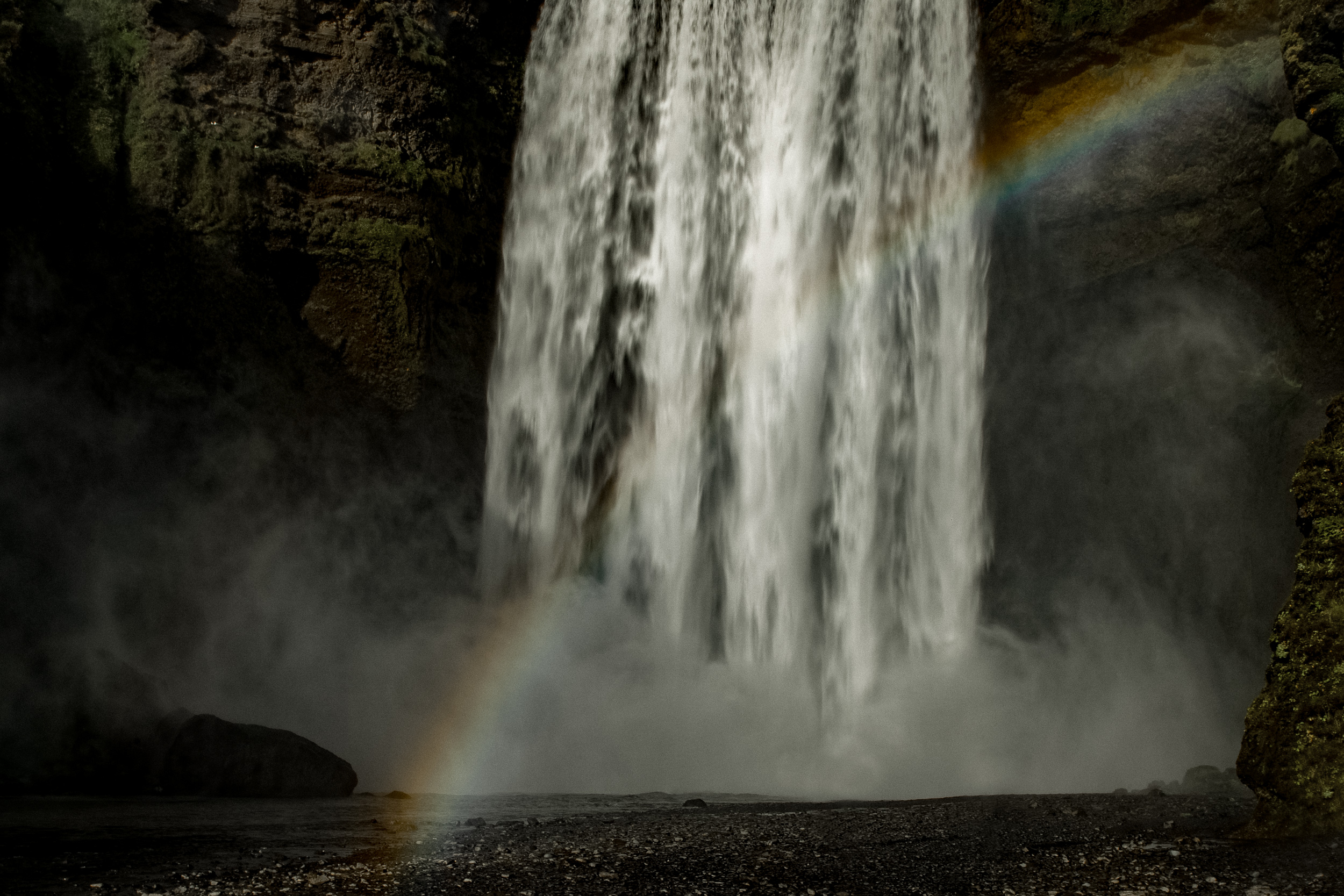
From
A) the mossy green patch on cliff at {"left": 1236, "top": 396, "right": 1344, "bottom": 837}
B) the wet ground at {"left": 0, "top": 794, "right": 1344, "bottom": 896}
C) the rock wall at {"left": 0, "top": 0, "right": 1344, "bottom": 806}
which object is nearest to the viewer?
the wet ground at {"left": 0, "top": 794, "right": 1344, "bottom": 896}

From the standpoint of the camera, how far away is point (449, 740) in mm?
11867

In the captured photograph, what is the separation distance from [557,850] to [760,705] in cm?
635

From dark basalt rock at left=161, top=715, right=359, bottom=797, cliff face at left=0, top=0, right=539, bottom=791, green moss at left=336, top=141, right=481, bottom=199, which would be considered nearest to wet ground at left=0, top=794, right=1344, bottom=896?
dark basalt rock at left=161, top=715, right=359, bottom=797

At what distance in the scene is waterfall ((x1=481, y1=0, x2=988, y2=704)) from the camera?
43.2 ft

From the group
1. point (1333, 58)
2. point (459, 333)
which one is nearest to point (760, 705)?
point (459, 333)

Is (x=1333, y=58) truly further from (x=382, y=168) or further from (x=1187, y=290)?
(x=382, y=168)

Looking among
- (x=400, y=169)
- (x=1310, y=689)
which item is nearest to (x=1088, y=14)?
(x=400, y=169)

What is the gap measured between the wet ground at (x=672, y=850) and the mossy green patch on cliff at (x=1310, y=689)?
0.22 metres

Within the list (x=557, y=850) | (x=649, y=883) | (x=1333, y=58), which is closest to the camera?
(x=649, y=883)

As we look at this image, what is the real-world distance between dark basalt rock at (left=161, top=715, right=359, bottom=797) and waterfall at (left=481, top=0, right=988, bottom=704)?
16.1ft

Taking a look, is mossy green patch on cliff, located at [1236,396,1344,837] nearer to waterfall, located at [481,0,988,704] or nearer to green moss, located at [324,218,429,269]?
waterfall, located at [481,0,988,704]

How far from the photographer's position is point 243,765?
359 inches

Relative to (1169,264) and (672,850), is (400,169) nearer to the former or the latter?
(1169,264)

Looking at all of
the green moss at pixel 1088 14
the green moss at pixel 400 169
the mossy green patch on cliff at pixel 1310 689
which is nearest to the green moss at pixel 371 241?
the green moss at pixel 400 169
